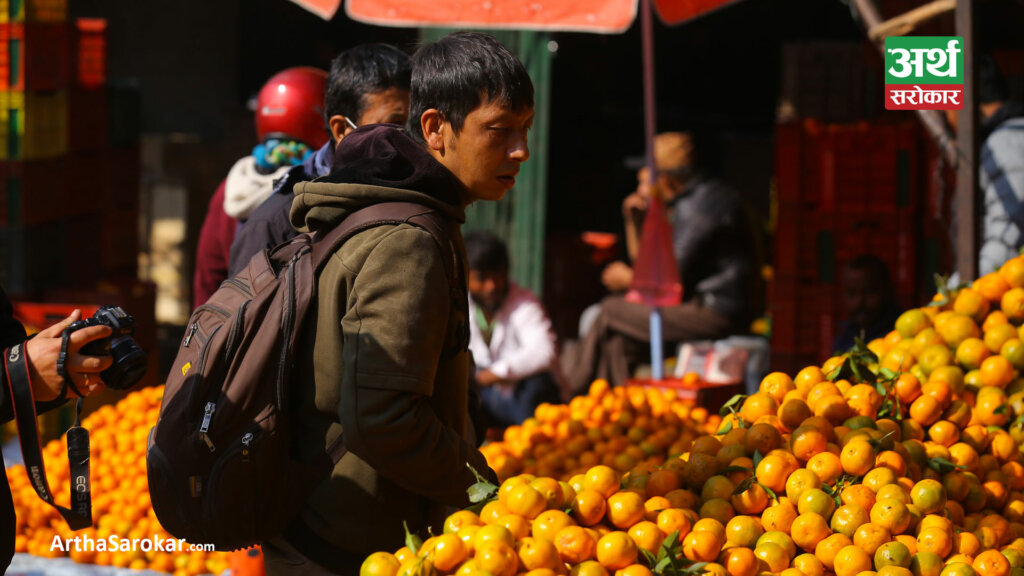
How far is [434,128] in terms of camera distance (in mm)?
2000

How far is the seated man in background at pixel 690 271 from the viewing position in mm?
5938

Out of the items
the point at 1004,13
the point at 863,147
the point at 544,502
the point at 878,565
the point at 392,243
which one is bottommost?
the point at 878,565

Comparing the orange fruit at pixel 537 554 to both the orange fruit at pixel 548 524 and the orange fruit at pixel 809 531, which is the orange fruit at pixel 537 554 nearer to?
the orange fruit at pixel 548 524

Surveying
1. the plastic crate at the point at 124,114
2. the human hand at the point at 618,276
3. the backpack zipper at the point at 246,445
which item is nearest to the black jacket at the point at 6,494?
the backpack zipper at the point at 246,445

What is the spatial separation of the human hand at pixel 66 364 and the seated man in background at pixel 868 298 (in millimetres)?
3714

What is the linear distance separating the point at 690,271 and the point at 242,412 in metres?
4.34

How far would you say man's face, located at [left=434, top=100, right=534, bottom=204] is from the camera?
196cm

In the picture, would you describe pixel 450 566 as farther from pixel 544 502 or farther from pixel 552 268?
pixel 552 268

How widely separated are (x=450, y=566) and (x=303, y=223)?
723mm

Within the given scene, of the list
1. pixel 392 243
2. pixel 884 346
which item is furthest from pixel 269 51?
pixel 392 243

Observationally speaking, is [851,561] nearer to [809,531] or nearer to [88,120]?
[809,531]

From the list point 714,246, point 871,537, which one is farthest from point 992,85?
point 871,537

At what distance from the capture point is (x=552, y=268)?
24.0ft

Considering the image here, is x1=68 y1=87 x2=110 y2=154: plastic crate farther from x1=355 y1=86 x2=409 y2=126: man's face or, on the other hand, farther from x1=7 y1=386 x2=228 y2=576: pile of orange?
x1=355 y1=86 x2=409 y2=126: man's face
